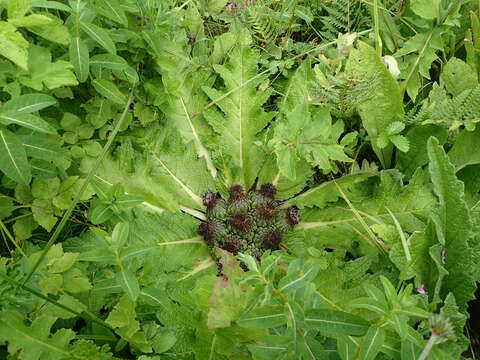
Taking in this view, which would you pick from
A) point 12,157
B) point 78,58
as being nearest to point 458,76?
point 78,58

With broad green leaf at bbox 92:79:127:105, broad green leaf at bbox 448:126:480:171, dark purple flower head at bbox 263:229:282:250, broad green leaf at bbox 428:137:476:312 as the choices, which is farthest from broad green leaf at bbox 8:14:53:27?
broad green leaf at bbox 448:126:480:171

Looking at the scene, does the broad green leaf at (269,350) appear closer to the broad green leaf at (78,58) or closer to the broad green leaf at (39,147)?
the broad green leaf at (39,147)

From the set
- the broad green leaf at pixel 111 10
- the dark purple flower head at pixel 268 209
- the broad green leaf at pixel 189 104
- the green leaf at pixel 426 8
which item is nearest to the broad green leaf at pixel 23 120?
the broad green leaf at pixel 111 10

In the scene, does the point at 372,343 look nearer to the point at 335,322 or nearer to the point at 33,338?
the point at 335,322

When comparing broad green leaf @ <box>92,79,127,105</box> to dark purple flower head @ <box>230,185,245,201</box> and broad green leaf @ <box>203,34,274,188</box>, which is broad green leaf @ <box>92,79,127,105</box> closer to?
broad green leaf @ <box>203,34,274,188</box>

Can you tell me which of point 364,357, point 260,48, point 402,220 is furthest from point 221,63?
point 364,357

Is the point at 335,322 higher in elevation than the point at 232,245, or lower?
higher
